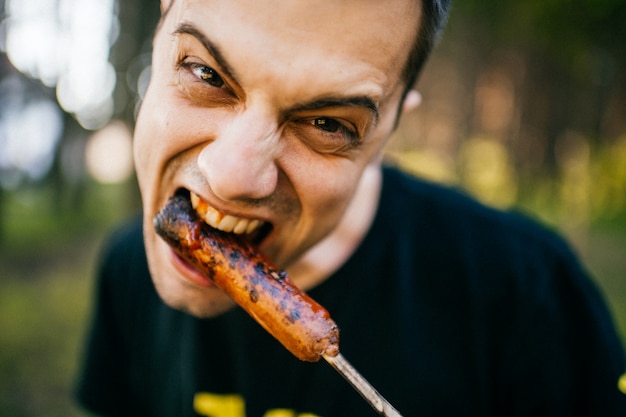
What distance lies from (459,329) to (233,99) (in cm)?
146

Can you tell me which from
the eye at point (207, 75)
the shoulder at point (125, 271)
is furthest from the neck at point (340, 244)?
the shoulder at point (125, 271)

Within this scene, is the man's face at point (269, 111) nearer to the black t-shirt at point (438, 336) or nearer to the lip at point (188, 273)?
the lip at point (188, 273)

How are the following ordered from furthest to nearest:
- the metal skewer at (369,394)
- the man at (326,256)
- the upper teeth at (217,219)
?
1. the upper teeth at (217,219)
2. the man at (326,256)
3. the metal skewer at (369,394)

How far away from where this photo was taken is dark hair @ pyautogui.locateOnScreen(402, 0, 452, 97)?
1.59m

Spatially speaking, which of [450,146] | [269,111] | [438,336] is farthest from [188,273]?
[450,146]

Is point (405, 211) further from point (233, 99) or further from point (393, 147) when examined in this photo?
point (393, 147)

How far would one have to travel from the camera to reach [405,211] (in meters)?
2.26

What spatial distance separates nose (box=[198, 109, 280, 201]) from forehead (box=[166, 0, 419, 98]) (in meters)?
0.17

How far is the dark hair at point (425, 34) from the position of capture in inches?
62.7

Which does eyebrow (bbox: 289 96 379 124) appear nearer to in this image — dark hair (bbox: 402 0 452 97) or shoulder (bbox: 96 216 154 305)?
dark hair (bbox: 402 0 452 97)

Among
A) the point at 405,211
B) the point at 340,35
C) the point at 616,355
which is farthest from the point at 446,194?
the point at 340,35

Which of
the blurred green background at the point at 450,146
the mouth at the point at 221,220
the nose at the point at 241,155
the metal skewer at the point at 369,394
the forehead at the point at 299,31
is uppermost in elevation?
the forehead at the point at 299,31

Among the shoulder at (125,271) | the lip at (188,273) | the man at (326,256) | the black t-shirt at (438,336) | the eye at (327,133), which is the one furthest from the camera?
the shoulder at (125,271)

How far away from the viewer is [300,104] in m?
1.42
